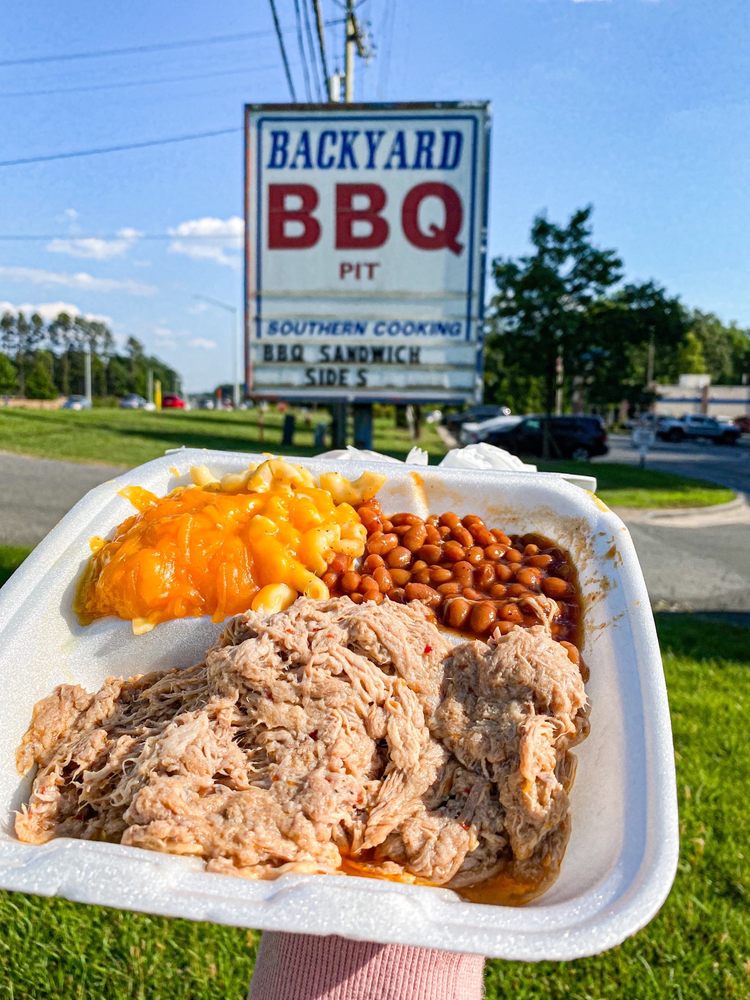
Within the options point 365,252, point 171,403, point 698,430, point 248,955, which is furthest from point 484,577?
point 171,403

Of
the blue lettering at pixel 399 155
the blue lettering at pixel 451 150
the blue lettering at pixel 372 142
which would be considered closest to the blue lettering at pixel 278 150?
the blue lettering at pixel 372 142

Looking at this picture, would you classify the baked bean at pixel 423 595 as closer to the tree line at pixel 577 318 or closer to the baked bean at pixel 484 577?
the baked bean at pixel 484 577

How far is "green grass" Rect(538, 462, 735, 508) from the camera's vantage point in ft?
46.5

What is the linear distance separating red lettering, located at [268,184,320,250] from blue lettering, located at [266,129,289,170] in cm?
13

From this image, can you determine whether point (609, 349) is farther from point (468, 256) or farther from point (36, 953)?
point (36, 953)

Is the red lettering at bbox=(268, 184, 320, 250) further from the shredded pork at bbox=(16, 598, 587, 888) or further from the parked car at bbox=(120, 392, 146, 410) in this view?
the parked car at bbox=(120, 392, 146, 410)

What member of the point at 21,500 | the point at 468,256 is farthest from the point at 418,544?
the point at 21,500

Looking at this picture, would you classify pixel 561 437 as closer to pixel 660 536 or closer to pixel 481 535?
pixel 660 536

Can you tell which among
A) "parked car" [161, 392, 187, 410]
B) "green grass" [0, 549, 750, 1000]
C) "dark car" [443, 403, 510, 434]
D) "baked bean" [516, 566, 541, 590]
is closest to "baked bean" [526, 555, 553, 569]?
"baked bean" [516, 566, 541, 590]

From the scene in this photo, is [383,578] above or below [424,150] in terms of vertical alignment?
below

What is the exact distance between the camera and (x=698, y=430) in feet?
130

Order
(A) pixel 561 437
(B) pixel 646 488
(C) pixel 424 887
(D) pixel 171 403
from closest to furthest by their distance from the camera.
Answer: (C) pixel 424 887 < (B) pixel 646 488 < (A) pixel 561 437 < (D) pixel 171 403

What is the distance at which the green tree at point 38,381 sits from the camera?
25.0 metres

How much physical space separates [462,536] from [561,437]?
20.8 m
